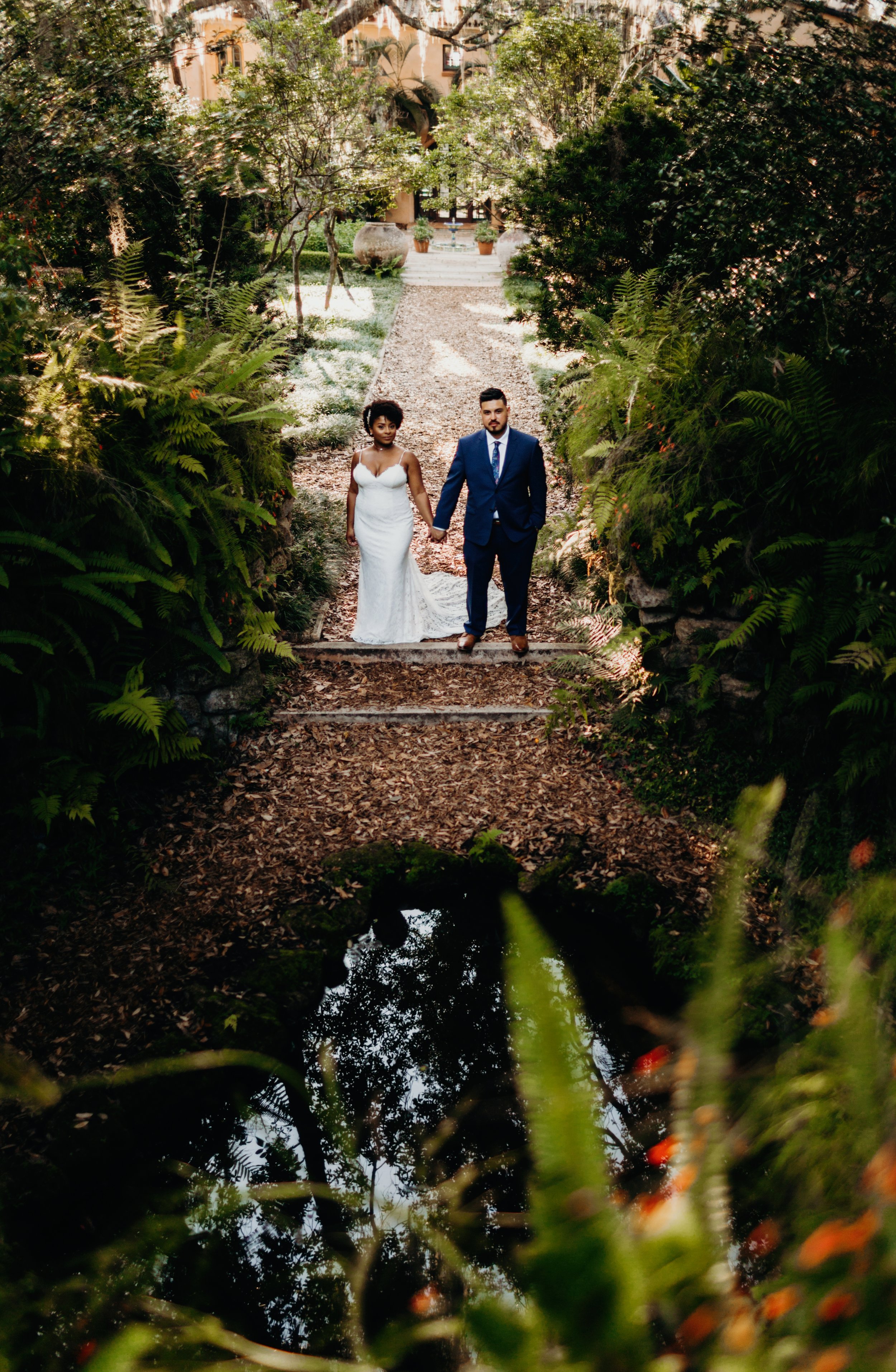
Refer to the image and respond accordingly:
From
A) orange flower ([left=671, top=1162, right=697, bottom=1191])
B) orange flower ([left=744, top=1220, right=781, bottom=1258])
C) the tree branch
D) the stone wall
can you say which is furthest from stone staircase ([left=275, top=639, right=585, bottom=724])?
the tree branch

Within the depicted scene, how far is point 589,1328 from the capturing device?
2.09 feet

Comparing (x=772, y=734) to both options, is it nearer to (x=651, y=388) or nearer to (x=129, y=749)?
(x=651, y=388)

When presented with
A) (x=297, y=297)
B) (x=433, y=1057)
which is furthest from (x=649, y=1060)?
(x=297, y=297)

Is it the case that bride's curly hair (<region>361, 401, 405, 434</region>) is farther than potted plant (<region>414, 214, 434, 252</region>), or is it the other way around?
potted plant (<region>414, 214, 434, 252</region>)

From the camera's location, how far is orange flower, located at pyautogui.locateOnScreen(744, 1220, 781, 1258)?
3.25 feet

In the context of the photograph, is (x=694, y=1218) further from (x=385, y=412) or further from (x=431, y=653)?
(x=431, y=653)

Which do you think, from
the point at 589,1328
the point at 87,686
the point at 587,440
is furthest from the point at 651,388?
the point at 589,1328

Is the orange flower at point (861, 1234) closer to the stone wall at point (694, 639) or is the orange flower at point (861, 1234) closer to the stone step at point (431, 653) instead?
the stone wall at point (694, 639)

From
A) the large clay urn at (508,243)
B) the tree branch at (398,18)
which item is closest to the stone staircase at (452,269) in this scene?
the large clay urn at (508,243)

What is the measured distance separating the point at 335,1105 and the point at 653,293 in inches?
311

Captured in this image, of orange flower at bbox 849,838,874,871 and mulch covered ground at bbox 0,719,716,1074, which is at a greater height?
orange flower at bbox 849,838,874,871

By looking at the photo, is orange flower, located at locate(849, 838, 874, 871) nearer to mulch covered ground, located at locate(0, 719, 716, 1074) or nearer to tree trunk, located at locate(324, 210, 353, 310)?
mulch covered ground, located at locate(0, 719, 716, 1074)

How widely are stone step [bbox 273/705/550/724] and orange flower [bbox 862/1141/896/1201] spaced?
19.6ft

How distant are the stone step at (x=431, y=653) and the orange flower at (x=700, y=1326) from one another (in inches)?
267
